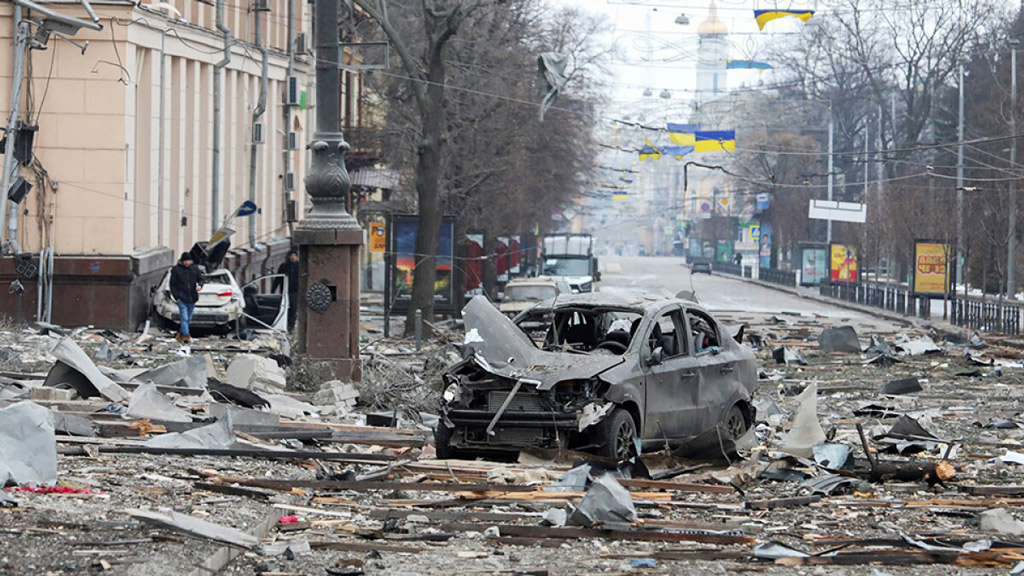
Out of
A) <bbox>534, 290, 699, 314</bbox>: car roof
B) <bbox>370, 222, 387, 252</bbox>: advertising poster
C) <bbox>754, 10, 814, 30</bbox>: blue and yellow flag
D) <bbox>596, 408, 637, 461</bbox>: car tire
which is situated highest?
<bbox>754, 10, 814, 30</bbox>: blue and yellow flag

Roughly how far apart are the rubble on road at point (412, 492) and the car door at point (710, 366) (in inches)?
26.8

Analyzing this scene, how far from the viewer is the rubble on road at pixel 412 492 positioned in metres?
8.25

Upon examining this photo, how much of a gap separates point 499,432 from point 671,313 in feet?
8.09

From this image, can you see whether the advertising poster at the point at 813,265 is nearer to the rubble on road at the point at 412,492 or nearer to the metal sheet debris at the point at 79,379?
the rubble on road at the point at 412,492

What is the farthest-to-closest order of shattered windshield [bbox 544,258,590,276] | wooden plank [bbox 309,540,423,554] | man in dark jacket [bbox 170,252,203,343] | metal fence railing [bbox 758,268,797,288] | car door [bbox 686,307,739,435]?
metal fence railing [bbox 758,268,797,288] < shattered windshield [bbox 544,258,590,276] < man in dark jacket [bbox 170,252,203,343] < car door [bbox 686,307,739,435] < wooden plank [bbox 309,540,423,554]

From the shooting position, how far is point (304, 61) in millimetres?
49125

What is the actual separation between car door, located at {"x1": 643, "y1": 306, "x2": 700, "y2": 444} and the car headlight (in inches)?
64.7

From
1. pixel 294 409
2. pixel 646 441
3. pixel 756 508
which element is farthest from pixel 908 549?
pixel 294 409

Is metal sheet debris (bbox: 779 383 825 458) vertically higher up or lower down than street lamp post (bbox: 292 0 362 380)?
lower down

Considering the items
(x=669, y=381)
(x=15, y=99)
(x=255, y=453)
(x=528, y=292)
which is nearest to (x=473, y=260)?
(x=528, y=292)

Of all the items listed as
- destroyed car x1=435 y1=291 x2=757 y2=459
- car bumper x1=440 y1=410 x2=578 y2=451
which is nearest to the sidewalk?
destroyed car x1=435 y1=291 x2=757 y2=459

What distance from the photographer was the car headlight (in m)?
12.6

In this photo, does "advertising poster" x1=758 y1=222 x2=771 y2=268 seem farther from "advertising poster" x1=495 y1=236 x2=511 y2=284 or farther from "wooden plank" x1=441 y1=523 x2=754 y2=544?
"wooden plank" x1=441 y1=523 x2=754 y2=544

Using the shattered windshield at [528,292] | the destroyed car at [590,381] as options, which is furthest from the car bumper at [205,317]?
the destroyed car at [590,381]
